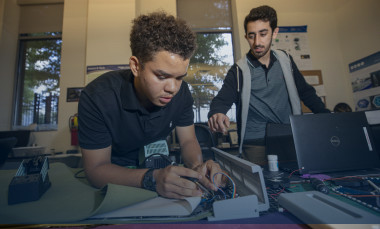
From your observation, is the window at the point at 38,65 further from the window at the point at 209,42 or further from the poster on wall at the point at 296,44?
the poster on wall at the point at 296,44

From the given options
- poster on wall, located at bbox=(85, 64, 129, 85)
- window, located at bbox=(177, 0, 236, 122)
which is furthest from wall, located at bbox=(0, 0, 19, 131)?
window, located at bbox=(177, 0, 236, 122)

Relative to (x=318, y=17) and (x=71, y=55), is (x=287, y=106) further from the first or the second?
(x=71, y=55)

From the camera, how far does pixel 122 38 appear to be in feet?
9.41

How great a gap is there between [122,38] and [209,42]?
1.50 meters

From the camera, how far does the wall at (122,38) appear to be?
2855 mm

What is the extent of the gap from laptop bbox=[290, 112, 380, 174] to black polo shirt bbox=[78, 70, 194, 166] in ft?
2.08

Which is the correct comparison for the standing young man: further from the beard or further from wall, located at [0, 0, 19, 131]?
wall, located at [0, 0, 19, 131]

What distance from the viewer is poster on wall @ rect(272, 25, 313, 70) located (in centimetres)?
300

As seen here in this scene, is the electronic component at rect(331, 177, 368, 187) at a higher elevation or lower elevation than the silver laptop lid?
lower

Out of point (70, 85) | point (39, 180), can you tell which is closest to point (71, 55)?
point (70, 85)

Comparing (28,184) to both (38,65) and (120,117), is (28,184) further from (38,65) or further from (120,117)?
(38,65)

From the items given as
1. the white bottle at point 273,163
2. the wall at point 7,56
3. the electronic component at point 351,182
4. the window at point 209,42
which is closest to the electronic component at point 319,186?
the electronic component at point 351,182

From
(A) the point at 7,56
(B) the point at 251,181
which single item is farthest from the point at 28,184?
(A) the point at 7,56

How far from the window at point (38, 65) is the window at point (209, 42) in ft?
7.36
